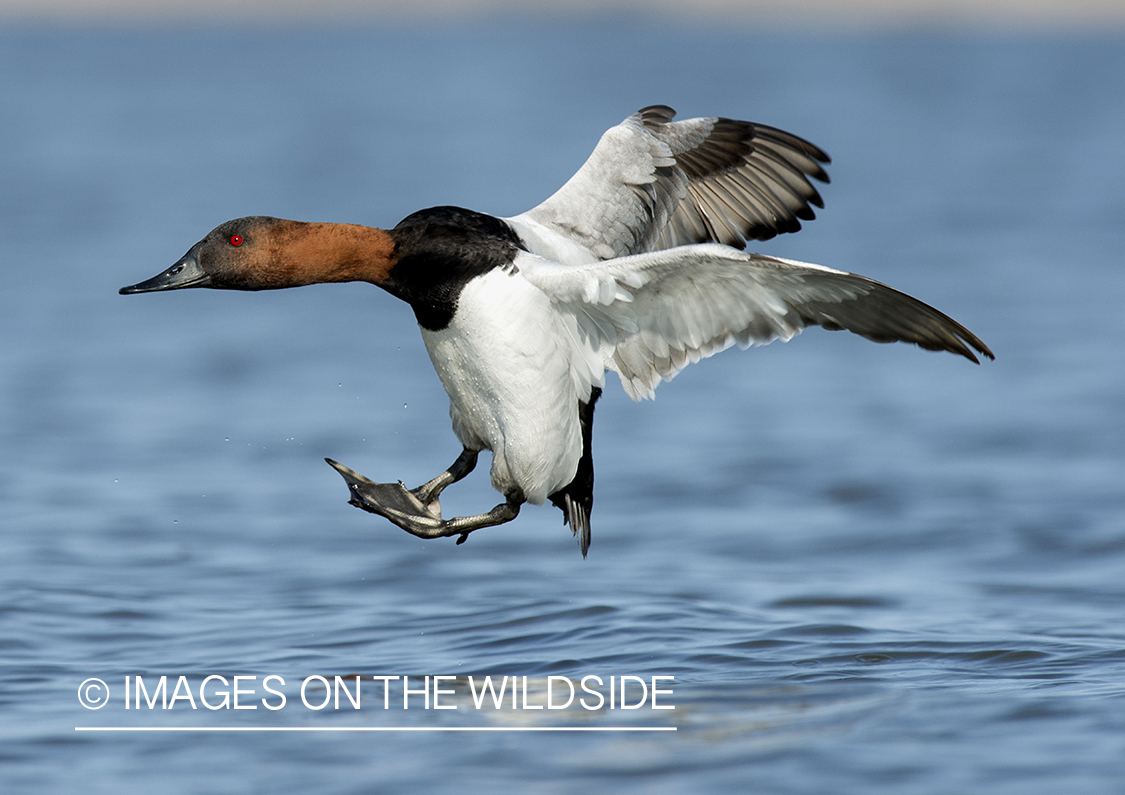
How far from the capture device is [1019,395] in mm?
12406

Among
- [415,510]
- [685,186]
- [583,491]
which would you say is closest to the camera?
[415,510]

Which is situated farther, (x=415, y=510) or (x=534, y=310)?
(x=415, y=510)

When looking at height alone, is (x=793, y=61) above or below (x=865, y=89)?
above

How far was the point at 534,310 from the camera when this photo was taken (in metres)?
5.99

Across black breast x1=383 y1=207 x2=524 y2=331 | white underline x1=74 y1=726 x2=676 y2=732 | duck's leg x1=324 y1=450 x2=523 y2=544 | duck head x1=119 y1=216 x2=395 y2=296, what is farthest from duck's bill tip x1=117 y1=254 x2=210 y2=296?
white underline x1=74 y1=726 x2=676 y2=732

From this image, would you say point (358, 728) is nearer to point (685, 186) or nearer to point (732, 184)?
point (685, 186)

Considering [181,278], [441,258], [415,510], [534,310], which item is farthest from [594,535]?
[181,278]

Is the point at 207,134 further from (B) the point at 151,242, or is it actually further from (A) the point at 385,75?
(A) the point at 385,75

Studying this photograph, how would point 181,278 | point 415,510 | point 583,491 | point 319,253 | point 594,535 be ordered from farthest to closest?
point 594,535
point 583,491
point 415,510
point 319,253
point 181,278

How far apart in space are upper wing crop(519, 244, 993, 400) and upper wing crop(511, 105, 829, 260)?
814 mm

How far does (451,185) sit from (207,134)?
1021 cm

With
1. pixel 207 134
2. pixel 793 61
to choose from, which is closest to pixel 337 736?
pixel 207 134

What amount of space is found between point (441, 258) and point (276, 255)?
65 cm

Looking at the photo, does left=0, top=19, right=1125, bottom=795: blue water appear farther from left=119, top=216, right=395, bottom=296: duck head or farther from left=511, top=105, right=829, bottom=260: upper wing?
left=511, top=105, right=829, bottom=260: upper wing
